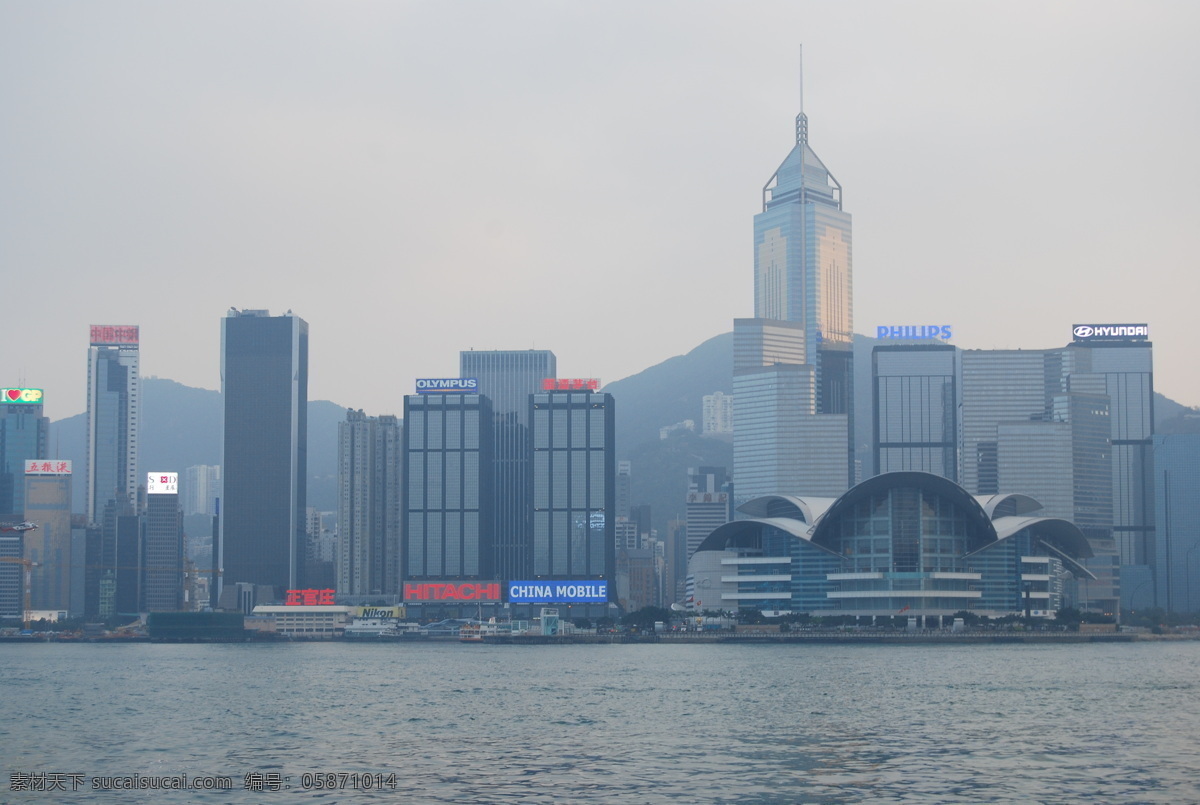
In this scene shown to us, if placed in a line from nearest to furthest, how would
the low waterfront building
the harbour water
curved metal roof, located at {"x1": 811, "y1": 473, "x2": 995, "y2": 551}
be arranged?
the harbour water, curved metal roof, located at {"x1": 811, "y1": 473, "x2": 995, "y2": 551}, the low waterfront building

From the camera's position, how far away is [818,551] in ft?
632

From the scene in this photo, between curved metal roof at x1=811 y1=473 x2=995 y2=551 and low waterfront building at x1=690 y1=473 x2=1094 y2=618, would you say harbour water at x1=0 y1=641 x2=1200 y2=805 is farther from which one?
low waterfront building at x1=690 y1=473 x2=1094 y2=618

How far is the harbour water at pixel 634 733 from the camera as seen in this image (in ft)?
165

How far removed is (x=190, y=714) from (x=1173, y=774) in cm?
5297

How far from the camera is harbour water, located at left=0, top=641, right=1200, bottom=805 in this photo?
50188 millimetres

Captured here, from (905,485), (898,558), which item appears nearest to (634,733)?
(905,485)

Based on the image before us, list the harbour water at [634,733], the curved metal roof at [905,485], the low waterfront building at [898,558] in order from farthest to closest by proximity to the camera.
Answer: the low waterfront building at [898,558] → the curved metal roof at [905,485] → the harbour water at [634,733]

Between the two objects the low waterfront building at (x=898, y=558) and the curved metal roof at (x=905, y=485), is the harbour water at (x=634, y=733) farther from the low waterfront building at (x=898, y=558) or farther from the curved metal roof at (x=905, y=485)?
the low waterfront building at (x=898, y=558)

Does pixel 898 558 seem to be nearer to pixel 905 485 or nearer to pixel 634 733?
pixel 905 485

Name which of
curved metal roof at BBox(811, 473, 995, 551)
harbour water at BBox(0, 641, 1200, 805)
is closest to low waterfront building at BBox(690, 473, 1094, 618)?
curved metal roof at BBox(811, 473, 995, 551)

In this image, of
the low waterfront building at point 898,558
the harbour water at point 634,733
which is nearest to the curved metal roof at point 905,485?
the low waterfront building at point 898,558

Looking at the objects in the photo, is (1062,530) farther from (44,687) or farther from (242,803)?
(242,803)

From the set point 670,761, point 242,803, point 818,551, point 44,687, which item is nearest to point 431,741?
point 670,761

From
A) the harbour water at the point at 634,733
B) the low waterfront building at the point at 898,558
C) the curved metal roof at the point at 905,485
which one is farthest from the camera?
the low waterfront building at the point at 898,558
